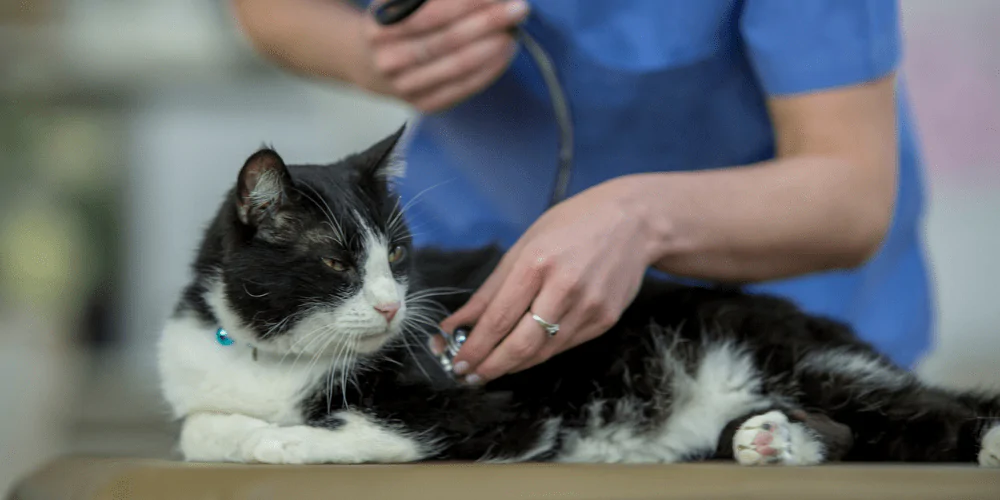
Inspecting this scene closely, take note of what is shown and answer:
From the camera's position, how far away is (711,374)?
921 mm

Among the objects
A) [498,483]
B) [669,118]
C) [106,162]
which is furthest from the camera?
[106,162]

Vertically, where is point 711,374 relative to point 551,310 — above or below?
below

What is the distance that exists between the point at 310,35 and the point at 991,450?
2.53 ft

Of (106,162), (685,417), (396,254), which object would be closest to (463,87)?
(396,254)

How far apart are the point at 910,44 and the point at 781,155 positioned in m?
0.94

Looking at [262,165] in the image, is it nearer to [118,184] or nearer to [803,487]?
[803,487]

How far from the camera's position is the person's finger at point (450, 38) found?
838mm

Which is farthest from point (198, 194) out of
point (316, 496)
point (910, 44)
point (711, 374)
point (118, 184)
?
point (316, 496)

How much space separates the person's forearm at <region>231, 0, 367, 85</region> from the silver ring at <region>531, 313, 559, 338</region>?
35cm

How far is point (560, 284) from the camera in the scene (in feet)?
2.33

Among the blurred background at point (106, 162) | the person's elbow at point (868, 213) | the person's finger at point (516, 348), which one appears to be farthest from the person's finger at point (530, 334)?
the blurred background at point (106, 162)

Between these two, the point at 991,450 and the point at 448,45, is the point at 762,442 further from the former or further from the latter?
the point at 448,45

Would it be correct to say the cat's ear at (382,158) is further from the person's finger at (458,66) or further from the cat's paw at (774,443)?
the cat's paw at (774,443)

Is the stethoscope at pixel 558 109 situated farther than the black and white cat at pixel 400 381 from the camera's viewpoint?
Yes
